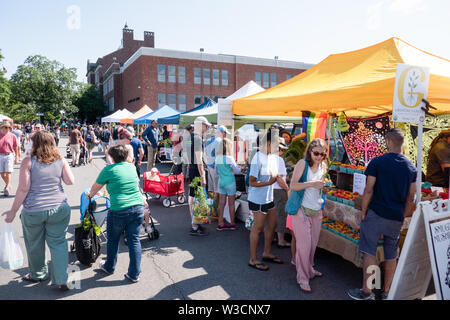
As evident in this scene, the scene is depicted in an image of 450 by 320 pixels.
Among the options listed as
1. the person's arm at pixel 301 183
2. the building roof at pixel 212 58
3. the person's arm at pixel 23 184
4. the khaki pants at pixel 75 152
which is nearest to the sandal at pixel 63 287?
the person's arm at pixel 23 184

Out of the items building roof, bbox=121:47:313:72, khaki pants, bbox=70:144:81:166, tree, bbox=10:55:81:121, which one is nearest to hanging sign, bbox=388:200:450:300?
khaki pants, bbox=70:144:81:166

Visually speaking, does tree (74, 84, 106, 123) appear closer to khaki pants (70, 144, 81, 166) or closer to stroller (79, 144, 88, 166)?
stroller (79, 144, 88, 166)

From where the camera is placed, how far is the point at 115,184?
12.3ft

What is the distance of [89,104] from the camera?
200ft

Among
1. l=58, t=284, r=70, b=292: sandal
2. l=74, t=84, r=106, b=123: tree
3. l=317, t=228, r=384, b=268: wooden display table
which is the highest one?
l=74, t=84, r=106, b=123: tree

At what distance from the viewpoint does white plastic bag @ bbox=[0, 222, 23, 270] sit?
3.59 metres

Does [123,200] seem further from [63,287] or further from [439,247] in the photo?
[439,247]

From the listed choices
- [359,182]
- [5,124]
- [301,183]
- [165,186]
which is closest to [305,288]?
[301,183]

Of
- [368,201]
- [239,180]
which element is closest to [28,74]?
[239,180]

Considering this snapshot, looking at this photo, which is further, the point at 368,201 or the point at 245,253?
the point at 245,253

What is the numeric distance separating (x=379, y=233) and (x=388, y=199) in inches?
15.6

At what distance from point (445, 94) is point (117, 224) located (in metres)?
4.17

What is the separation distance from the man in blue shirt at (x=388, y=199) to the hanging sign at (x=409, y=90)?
0.24 meters
